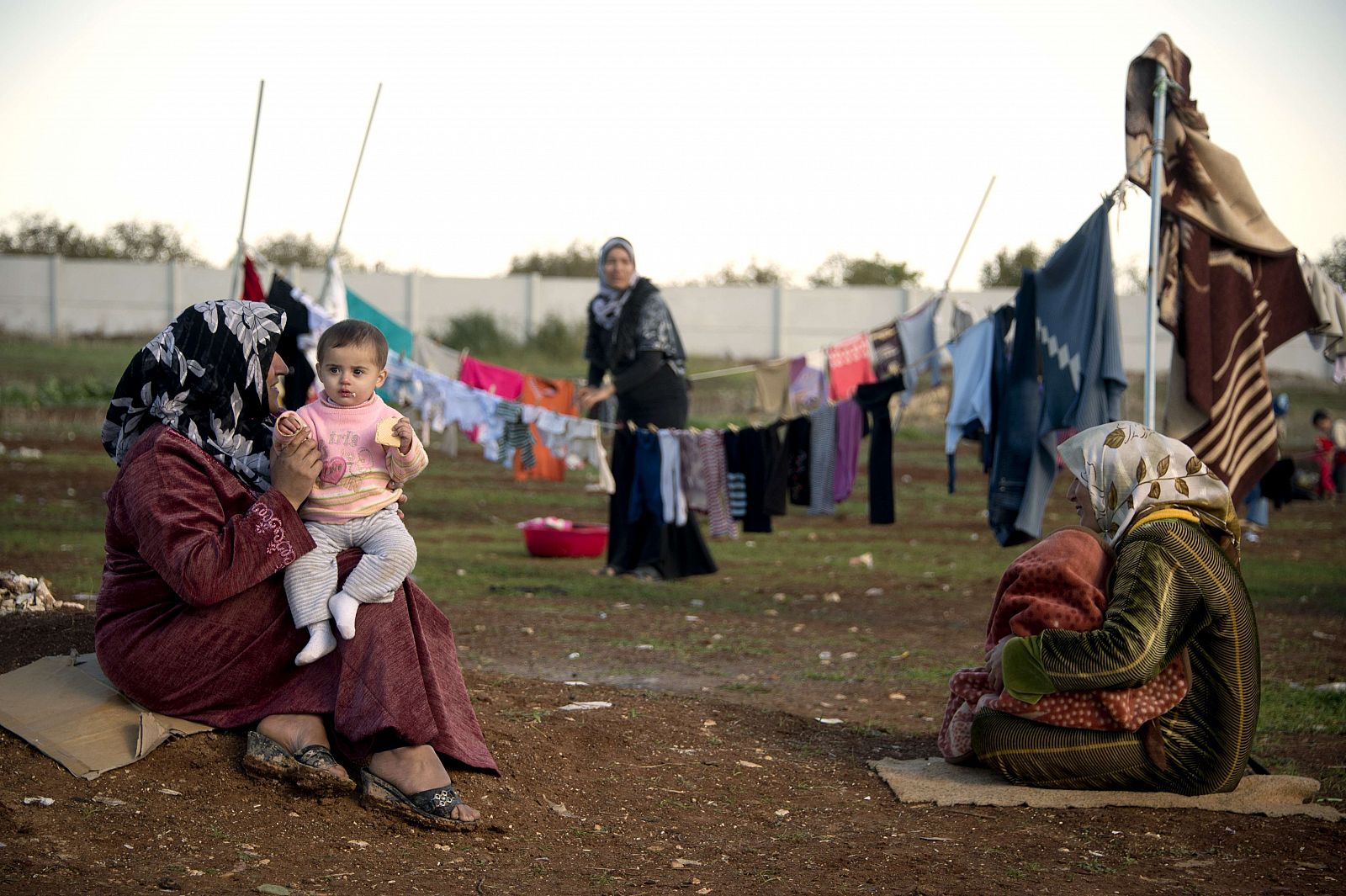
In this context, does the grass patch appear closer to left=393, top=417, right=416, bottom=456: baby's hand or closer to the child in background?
left=393, top=417, right=416, bottom=456: baby's hand

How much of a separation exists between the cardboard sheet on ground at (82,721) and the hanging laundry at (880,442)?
5389 millimetres

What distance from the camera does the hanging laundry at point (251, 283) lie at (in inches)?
385

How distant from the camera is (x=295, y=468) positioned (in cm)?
382

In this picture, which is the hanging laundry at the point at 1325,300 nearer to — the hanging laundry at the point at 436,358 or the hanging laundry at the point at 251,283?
the hanging laundry at the point at 251,283

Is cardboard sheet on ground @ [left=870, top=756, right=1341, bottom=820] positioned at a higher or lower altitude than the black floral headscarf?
lower

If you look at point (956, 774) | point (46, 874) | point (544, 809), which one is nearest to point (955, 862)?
point (956, 774)

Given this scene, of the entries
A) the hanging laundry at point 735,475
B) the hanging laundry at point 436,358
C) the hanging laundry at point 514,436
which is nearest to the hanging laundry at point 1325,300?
→ the hanging laundry at point 735,475

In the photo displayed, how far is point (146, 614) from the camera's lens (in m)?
3.90

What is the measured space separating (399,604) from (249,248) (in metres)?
6.64

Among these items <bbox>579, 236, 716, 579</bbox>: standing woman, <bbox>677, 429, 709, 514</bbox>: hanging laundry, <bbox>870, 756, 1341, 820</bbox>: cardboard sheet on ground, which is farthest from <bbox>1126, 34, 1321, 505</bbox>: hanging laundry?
<bbox>579, 236, 716, 579</bbox>: standing woman

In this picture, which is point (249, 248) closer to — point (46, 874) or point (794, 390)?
point (794, 390)

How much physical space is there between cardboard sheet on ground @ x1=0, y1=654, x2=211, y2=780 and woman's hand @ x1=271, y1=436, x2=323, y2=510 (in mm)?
810

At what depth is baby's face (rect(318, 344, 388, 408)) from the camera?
4000 mm

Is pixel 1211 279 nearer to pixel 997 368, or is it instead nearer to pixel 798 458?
pixel 997 368
